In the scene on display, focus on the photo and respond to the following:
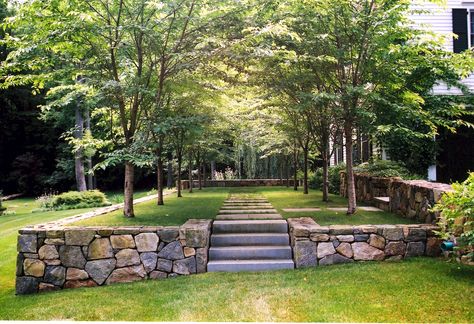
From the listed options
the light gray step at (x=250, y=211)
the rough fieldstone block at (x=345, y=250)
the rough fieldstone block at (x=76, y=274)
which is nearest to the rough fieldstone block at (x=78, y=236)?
the rough fieldstone block at (x=76, y=274)

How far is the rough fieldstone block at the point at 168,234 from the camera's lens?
17.6 ft

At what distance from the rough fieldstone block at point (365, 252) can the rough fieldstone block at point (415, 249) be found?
0.35 meters

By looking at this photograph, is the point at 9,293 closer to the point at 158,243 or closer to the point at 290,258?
the point at 158,243

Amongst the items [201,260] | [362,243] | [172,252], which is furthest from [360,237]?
[172,252]

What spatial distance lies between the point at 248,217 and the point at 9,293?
3571 mm

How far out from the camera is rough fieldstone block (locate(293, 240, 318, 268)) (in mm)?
5332

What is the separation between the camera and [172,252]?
536 cm

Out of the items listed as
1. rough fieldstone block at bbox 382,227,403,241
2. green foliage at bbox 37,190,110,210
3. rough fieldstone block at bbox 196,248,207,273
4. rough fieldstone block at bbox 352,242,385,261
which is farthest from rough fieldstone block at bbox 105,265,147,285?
green foliage at bbox 37,190,110,210

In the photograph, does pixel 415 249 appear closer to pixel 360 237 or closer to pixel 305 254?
pixel 360 237

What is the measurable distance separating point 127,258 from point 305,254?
231 centimetres

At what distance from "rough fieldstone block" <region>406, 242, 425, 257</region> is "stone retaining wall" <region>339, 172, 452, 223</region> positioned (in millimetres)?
493

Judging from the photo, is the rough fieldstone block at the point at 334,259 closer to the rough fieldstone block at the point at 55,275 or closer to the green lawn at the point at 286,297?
the green lawn at the point at 286,297

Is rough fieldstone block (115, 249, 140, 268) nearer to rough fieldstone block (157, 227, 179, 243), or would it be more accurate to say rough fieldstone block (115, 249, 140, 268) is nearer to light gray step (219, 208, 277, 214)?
rough fieldstone block (157, 227, 179, 243)

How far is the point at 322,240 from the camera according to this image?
537cm
